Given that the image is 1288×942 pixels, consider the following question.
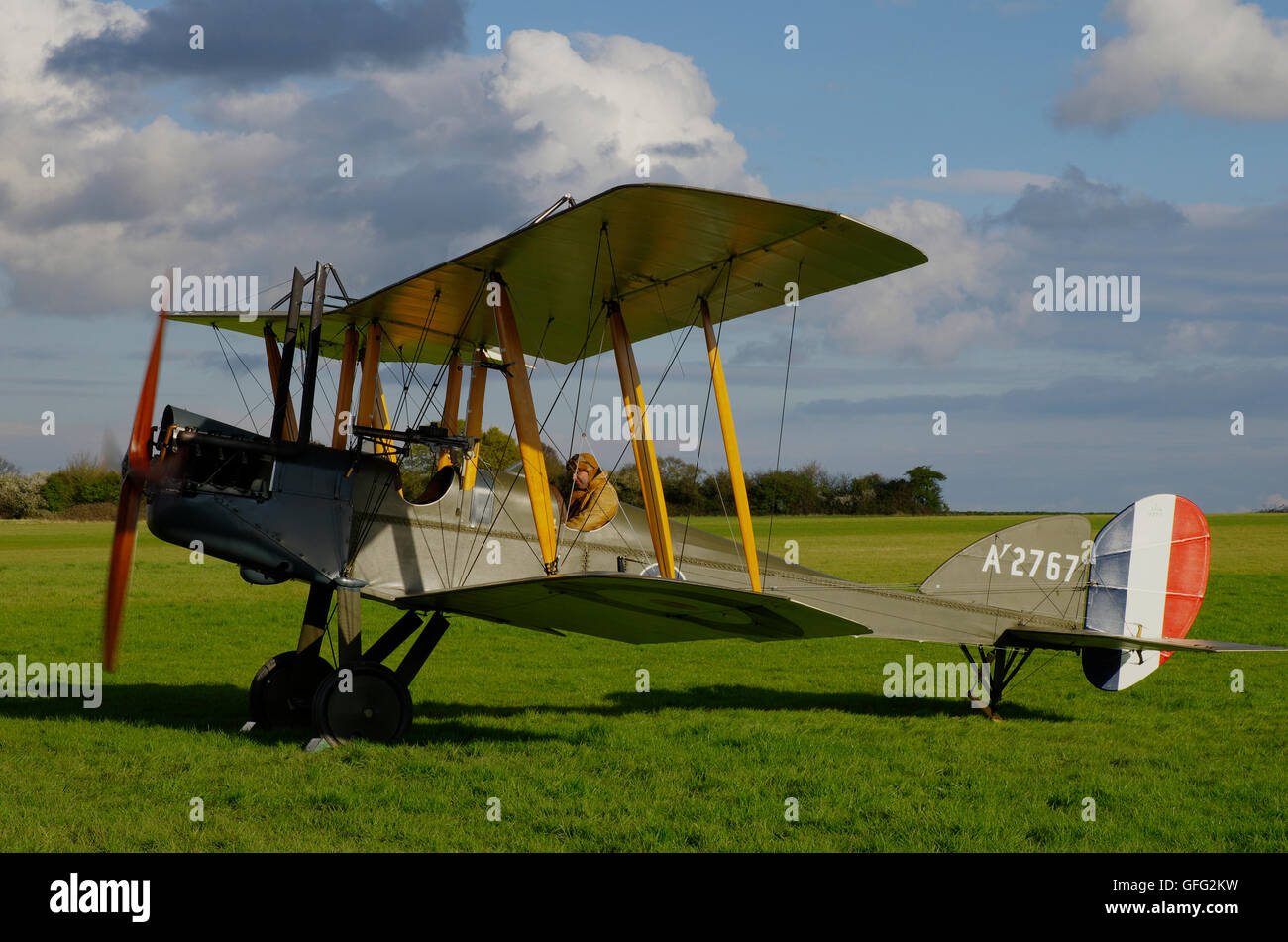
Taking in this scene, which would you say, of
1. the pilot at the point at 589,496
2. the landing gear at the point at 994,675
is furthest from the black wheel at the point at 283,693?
the landing gear at the point at 994,675

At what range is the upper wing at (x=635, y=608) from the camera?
7.07 m

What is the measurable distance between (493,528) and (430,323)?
94.2 inches

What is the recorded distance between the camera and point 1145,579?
1066 centimetres

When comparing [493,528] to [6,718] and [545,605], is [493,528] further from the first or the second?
[6,718]

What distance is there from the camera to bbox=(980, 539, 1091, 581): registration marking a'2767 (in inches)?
424

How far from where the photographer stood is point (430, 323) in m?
10.5

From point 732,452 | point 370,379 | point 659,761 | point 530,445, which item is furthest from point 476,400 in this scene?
point 659,761

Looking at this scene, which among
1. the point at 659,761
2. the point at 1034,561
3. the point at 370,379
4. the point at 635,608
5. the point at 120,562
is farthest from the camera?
the point at 1034,561

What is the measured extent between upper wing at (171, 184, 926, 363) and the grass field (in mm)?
3614

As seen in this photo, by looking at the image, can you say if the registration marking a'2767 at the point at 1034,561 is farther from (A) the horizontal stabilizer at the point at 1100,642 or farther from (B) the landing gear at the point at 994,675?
(B) the landing gear at the point at 994,675

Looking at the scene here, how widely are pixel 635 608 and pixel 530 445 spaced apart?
1.55m

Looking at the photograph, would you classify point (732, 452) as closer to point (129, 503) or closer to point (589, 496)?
point (589, 496)

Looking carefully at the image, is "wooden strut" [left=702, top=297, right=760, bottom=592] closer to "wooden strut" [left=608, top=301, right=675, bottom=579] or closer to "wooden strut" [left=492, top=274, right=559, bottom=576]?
"wooden strut" [left=608, top=301, right=675, bottom=579]
